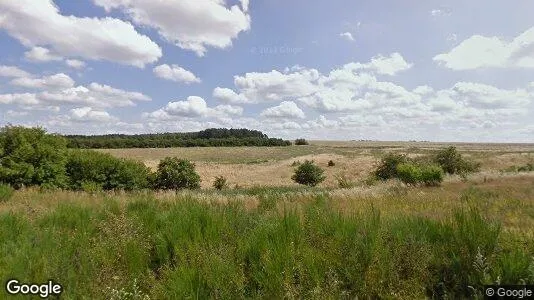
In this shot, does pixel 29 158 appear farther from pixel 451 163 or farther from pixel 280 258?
pixel 451 163

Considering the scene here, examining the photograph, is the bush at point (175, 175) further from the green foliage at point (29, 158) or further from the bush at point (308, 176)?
the bush at point (308, 176)

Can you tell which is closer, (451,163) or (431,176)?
(431,176)

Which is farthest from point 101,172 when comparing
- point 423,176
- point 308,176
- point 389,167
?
point 389,167

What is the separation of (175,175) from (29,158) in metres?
11.3

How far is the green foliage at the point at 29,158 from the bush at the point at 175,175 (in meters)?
8.69

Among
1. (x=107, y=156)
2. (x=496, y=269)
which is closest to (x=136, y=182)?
(x=107, y=156)

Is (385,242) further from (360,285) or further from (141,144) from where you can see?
(141,144)

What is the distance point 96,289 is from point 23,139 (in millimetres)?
20473

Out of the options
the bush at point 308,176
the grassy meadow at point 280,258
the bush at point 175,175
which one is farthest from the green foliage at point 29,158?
the bush at point 308,176

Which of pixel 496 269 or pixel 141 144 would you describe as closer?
pixel 496 269

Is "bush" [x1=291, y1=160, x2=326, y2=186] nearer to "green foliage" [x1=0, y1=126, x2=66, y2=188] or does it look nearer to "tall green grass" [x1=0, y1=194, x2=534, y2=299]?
"green foliage" [x1=0, y1=126, x2=66, y2=188]

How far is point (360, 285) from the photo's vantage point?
13.4 ft

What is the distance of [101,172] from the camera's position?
24.6 m

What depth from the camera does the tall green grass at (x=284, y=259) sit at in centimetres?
402
